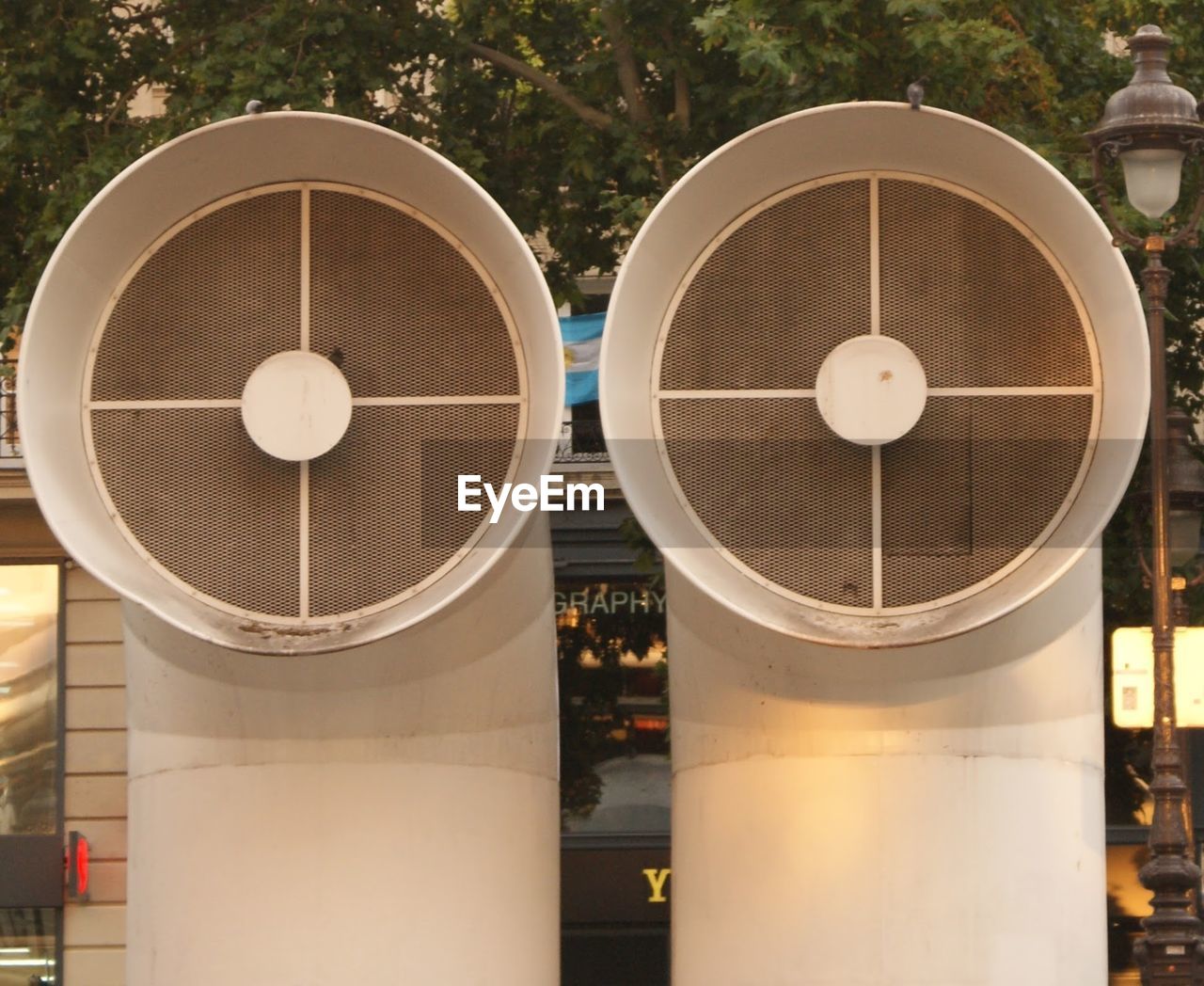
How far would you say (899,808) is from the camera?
8.53m

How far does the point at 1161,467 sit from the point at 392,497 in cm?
419

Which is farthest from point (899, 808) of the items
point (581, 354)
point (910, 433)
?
point (581, 354)

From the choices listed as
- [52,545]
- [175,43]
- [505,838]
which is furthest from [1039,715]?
[52,545]

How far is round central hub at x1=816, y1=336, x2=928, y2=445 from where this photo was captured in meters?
8.45

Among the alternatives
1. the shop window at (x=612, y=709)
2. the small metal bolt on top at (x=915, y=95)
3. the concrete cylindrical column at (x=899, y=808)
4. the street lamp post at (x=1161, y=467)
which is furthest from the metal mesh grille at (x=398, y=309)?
the shop window at (x=612, y=709)

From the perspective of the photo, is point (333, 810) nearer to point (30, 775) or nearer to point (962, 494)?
point (962, 494)

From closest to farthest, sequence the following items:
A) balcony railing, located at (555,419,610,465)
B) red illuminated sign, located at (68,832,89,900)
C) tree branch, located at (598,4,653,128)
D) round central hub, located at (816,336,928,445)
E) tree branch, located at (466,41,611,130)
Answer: round central hub, located at (816,336,928,445), tree branch, located at (598,4,653,128), tree branch, located at (466,41,611,130), red illuminated sign, located at (68,832,89,900), balcony railing, located at (555,419,610,465)

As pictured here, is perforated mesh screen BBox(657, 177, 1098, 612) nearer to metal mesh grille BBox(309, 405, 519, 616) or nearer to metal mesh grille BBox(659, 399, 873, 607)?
metal mesh grille BBox(659, 399, 873, 607)

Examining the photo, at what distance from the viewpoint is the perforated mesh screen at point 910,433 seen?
8.64 metres

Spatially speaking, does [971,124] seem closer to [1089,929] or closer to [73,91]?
[1089,929]

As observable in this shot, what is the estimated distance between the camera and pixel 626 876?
18109 millimetres

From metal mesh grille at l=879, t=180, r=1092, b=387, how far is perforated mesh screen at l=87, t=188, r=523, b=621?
1.50m

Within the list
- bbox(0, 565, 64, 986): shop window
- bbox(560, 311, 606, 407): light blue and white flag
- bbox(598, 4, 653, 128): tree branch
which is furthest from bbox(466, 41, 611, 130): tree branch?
bbox(0, 565, 64, 986): shop window

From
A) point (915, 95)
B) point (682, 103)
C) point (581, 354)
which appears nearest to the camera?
point (915, 95)
